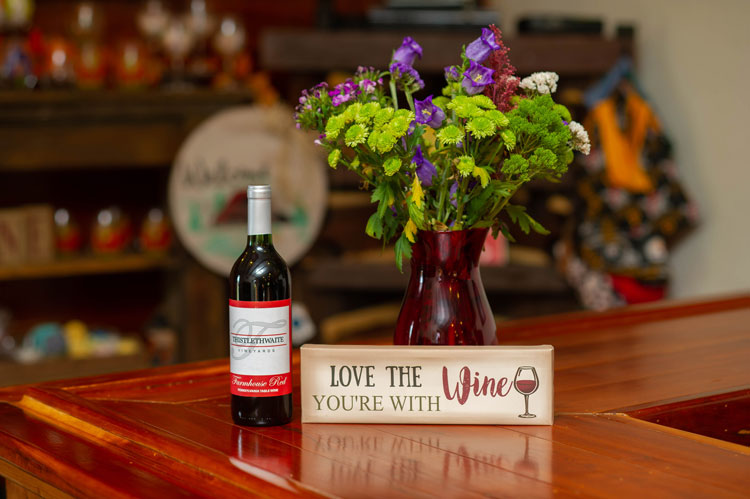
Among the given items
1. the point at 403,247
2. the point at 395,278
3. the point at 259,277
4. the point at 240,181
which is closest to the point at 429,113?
the point at 403,247

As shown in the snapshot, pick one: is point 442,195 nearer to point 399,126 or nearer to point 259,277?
point 399,126

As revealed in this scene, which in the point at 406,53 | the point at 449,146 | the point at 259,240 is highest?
the point at 406,53

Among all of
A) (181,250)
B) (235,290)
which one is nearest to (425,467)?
(235,290)

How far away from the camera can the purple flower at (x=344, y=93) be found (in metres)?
1.16

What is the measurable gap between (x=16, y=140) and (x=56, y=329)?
0.63 meters

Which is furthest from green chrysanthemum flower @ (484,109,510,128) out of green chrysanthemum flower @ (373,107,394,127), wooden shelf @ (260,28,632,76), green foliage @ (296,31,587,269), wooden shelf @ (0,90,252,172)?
wooden shelf @ (0,90,252,172)

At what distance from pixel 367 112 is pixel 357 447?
365 millimetres

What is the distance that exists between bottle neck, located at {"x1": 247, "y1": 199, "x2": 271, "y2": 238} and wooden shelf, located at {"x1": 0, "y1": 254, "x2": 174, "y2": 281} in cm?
239

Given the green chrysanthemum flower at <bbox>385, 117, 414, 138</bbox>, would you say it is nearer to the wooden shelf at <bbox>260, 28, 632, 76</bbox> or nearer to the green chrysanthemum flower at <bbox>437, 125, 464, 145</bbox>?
the green chrysanthemum flower at <bbox>437, 125, 464, 145</bbox>

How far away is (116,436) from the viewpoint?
111 centimetres

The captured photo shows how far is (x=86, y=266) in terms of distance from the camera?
11.0 ft

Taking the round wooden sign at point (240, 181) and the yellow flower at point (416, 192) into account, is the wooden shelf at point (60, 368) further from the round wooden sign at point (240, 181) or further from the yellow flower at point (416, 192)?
the yellow flower at point (416, 192)

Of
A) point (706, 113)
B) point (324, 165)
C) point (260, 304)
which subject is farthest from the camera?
point (324, 165)

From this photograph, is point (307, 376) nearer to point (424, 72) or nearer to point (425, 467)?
point (425, 467)
